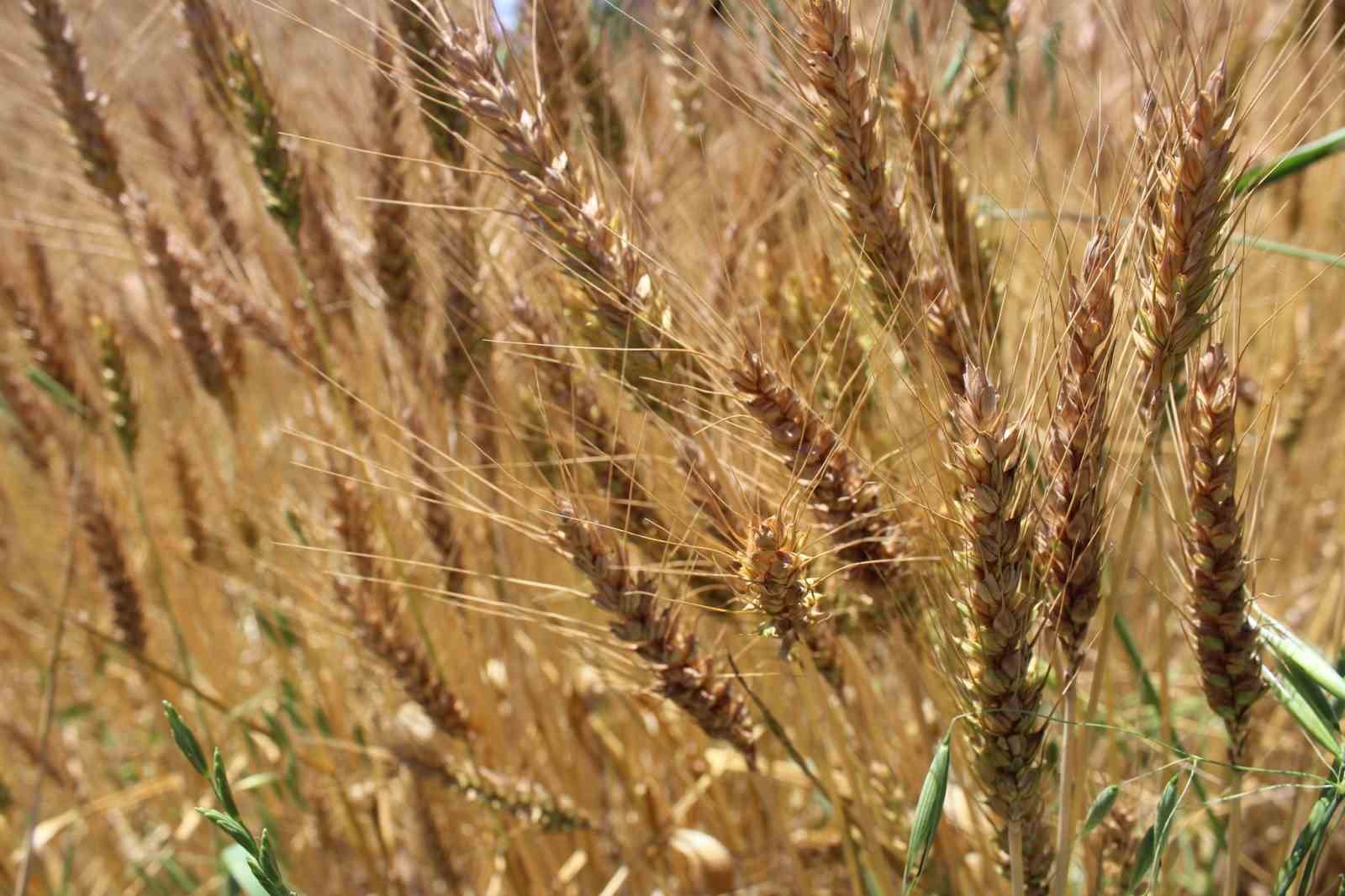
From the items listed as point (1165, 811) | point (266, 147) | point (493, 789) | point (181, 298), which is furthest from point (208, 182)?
point (1165, 811)

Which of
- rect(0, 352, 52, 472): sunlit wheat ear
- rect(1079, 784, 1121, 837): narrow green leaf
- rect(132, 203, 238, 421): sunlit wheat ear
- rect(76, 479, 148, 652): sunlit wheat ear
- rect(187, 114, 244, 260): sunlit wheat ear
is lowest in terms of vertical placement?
rect(0, 352, 52, 472): sunlit wheat ear

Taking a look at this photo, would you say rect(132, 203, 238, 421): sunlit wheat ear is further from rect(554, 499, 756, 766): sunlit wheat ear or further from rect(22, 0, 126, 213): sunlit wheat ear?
rect(554, 499, 756, 766): sunlit wheat ear

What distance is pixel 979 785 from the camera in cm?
70

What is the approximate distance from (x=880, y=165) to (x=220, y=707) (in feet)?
3.04

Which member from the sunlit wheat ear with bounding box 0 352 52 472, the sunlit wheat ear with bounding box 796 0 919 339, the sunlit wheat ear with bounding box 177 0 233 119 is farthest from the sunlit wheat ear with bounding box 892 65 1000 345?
the sunlit wheat ear with bounding box 0 352 52 472

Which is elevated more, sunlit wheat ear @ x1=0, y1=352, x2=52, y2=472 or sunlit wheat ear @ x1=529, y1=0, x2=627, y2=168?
sunlit wheat ear @ x1=529, y1=0, x2=627, y2=168

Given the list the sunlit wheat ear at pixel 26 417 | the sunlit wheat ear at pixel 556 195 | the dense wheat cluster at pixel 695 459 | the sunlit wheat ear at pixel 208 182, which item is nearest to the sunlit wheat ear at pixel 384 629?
the dense wheat cluster at pixel 695 459

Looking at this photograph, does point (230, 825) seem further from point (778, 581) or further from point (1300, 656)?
point (1300, 656)

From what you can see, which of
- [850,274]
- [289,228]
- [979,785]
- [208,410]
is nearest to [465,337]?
[289,228]

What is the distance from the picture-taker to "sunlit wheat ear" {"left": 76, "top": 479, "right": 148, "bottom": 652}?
1.46 meters

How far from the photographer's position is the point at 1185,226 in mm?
596

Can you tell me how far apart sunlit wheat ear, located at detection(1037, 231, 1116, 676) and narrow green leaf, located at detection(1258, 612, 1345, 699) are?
0.40 ft

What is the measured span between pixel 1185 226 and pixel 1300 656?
0.97ft

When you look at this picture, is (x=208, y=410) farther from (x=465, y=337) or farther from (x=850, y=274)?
(x=850, y=274)
